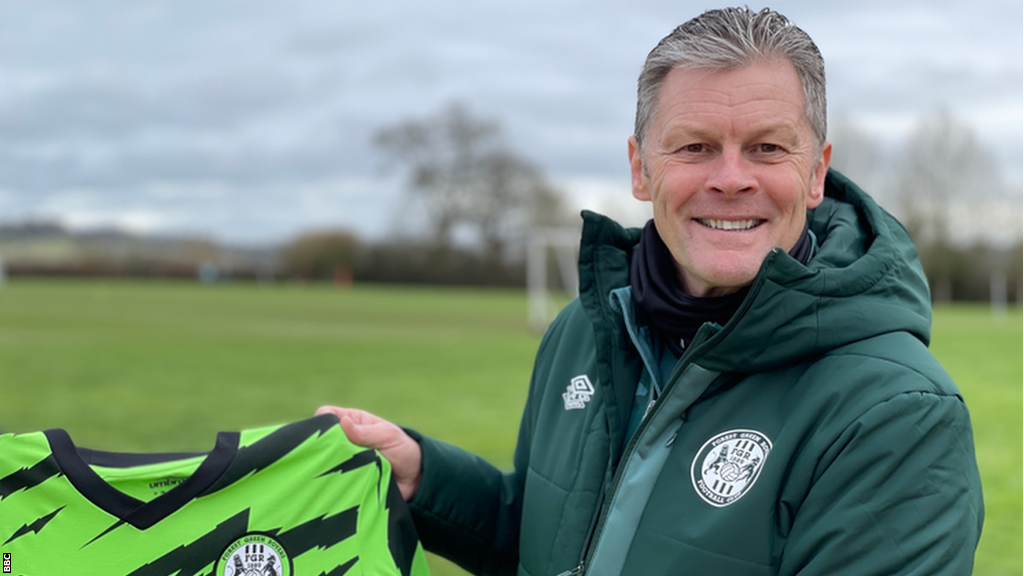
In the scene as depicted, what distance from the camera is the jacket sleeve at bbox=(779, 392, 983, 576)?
1.41 meters

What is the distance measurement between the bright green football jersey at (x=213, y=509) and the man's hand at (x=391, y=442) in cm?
4

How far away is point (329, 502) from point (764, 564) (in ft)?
Result: 3.65

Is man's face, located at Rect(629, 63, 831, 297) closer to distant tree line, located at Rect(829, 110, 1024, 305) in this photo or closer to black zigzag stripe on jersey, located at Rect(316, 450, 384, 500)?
black zigzag stripe on jersey, located at Rect(316, 450, 384, 500)

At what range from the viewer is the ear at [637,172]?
2.08 metres

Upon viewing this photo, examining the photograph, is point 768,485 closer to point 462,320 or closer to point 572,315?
point 572,315

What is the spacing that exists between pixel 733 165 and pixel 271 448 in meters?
1.33

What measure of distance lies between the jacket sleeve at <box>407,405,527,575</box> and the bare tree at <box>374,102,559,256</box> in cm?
5284

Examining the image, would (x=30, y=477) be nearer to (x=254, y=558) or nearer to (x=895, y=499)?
(x=254, y=558)

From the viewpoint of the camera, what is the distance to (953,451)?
1479 millimetres

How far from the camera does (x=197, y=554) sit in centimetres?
201

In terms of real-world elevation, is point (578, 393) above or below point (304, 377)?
above

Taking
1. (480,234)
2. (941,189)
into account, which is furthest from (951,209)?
(480,234)

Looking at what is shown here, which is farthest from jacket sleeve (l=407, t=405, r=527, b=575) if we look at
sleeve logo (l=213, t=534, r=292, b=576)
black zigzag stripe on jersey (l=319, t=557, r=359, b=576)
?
sleeve logo (l=213, t=534, r=292, b=576)

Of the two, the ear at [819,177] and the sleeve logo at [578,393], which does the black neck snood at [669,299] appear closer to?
the ear at [819,177]
